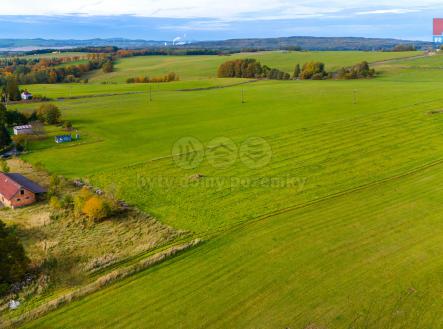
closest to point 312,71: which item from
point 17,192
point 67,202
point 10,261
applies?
point 67,202

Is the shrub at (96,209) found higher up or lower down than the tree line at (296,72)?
lower down

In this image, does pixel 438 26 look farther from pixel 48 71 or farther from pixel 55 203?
pixel 55 203

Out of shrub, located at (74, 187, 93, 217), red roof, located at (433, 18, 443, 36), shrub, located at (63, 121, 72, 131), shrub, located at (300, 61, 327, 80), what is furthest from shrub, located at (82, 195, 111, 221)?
red roof, located at (433, 18, 443, 36)

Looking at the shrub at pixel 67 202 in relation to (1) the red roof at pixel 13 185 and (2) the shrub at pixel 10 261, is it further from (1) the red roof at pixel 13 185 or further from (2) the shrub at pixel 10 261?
(2) the shrub at pixel 10 261

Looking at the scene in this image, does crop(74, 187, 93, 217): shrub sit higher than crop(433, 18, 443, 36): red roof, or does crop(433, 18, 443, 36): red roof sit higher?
crop(433, 18, 443, 36): red roof

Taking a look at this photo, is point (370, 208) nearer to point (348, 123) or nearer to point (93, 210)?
point (93, 210)

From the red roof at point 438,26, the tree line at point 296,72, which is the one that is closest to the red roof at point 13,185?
the tree line at point 296,72

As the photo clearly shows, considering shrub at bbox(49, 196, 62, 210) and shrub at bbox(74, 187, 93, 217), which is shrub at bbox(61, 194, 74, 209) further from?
shrub at bbox(74, 187, 93, 217)
